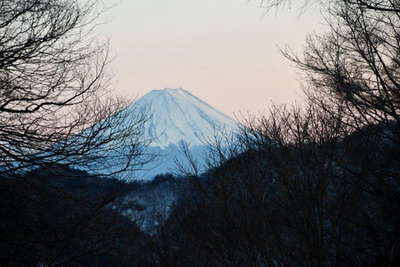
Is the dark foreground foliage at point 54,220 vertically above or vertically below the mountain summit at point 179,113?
below

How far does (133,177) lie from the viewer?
387 inches

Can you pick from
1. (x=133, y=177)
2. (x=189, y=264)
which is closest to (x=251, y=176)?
(x=133, y=177)

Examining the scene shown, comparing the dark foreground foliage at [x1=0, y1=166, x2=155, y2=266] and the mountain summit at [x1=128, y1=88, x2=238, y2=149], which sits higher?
the mountain summit at [x1=128, y1=88, x2=238, y2=149]

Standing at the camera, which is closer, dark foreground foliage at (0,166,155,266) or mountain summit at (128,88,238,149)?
dark foreground foliage at (0,166,155,266)

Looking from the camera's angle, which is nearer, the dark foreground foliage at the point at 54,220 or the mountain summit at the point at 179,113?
the dark foreground foliage at the point at 54,220

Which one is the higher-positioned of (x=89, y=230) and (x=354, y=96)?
(x=354, y=96)

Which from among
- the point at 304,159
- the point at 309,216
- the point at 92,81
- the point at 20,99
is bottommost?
the point at 309,216

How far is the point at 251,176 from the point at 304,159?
4.09 ft

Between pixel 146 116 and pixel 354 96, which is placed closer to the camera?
pixel 146 116

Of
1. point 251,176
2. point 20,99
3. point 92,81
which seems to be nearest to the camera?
point 20,99

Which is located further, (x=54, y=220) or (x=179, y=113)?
(x=179, y=113)

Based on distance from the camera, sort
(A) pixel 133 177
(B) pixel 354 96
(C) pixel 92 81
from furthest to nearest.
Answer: (A) pixel 133 177
(B) pixel 354 96
(C) pixel 92 81

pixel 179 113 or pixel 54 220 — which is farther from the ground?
pixel 179 113

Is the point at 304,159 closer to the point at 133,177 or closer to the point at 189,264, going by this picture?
the point at 133,177
